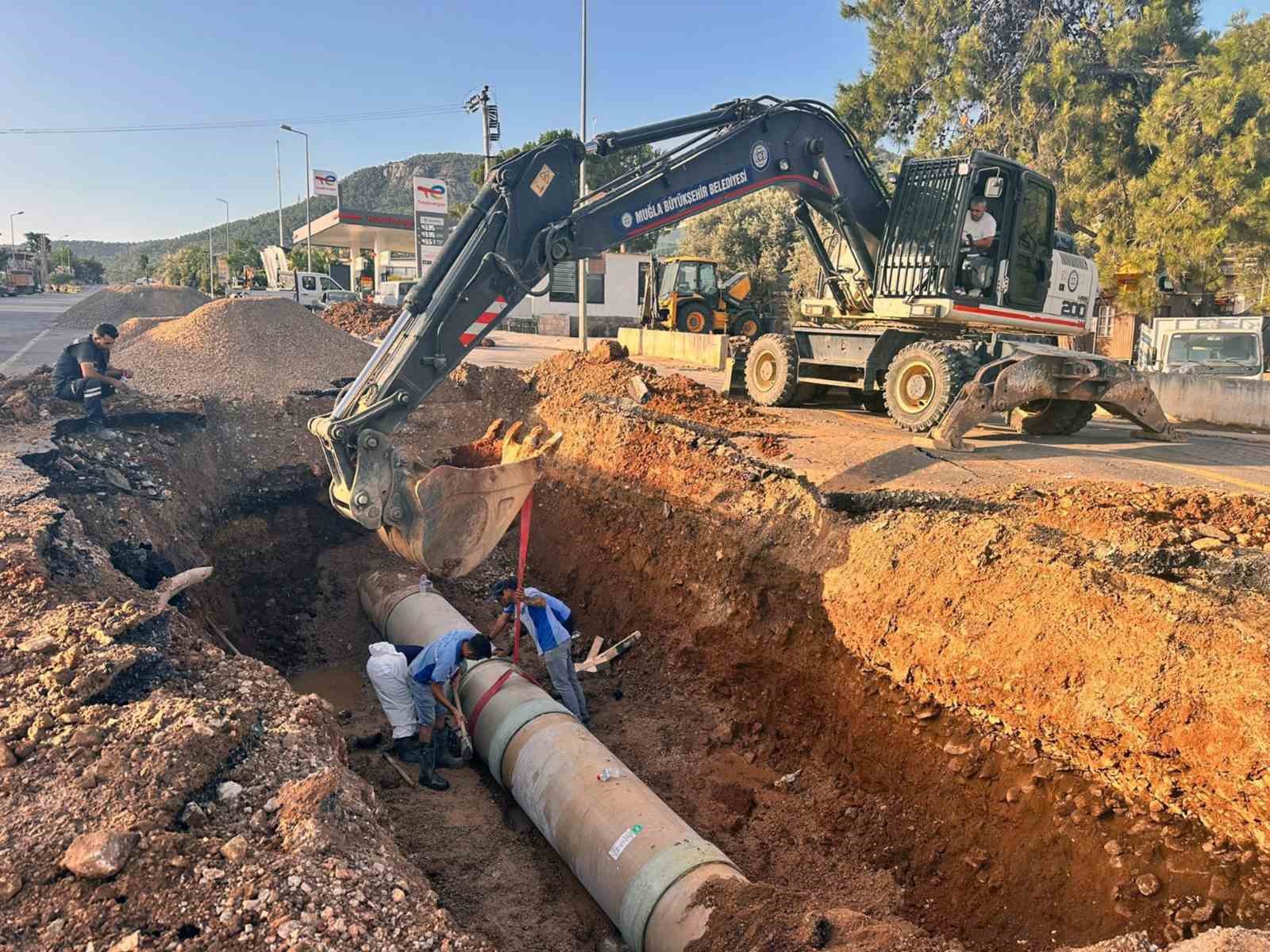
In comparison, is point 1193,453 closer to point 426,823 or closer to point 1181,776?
point 1181,776

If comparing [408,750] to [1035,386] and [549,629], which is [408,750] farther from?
[1035,386]

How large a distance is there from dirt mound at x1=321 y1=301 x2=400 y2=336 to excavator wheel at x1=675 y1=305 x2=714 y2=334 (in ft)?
30.4

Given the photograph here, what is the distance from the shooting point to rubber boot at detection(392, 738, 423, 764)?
718cm

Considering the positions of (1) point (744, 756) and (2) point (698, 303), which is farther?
(2) point (698, 303)

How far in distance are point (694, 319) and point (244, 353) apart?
1370 cm

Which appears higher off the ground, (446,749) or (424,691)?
(424,691)

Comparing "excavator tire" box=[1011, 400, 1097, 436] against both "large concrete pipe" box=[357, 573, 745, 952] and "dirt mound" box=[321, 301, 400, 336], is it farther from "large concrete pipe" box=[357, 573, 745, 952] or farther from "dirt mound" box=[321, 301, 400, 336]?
"dirt mound" box=[321, 301, 400, 336]

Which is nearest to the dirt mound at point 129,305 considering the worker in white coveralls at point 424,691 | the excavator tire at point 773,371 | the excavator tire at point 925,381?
the excavator tire at point 773,371

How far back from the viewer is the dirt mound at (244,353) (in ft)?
45.9

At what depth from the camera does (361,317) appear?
1117 inches

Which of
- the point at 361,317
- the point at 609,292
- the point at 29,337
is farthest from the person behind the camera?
the point at 609,292

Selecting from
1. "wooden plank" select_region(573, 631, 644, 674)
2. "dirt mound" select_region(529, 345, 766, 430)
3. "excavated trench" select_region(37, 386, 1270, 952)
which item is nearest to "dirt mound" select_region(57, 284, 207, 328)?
"dirt mound" select_region(529, 345, 766, 430)

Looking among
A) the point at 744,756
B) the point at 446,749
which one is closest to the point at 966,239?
the point at 744,756

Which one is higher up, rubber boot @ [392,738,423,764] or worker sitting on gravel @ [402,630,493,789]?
worker sitting on gravel @ [402,630,493,789]
